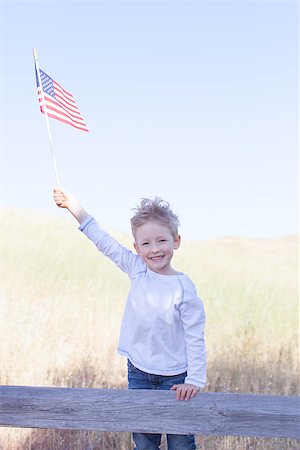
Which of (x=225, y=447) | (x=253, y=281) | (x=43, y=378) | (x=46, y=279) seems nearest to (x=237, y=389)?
(x=225, y=447)

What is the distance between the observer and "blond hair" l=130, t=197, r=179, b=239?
2.99 metres

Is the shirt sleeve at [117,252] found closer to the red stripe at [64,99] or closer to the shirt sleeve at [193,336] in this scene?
the shirt sleeve at [193,336]

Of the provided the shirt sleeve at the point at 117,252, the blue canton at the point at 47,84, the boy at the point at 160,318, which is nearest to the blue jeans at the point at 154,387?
the boy at the point at 160,318

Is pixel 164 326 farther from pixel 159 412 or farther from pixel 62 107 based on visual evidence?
pixel 62 107

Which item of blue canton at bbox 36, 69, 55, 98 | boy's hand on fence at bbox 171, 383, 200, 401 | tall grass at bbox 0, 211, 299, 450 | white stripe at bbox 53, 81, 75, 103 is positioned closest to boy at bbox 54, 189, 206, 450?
boy's hand on fence at bbox 171, 383, 200, 401

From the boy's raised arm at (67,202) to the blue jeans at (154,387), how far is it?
82cm

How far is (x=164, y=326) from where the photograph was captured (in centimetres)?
296

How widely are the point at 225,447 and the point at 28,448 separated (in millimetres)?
1466

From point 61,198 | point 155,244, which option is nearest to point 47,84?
point 61,198

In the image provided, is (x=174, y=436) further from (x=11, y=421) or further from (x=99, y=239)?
(x=99, y=239)

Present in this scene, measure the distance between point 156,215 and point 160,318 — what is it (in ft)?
1.59

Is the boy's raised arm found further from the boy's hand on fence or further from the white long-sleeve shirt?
the boy's hand on fence

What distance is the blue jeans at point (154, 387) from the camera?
9.79 feet

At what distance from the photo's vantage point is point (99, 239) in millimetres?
3143
